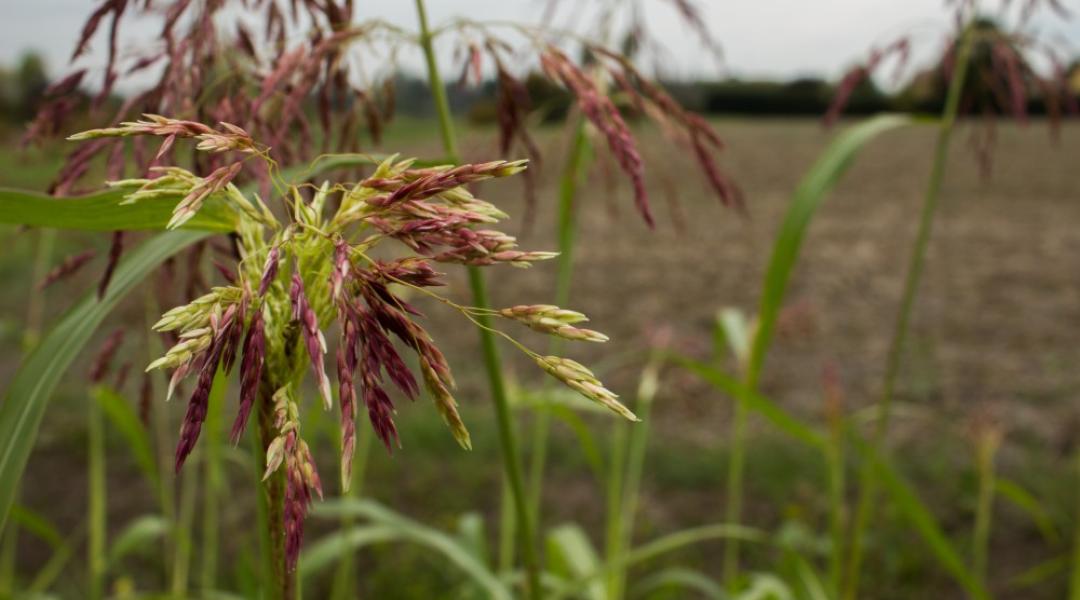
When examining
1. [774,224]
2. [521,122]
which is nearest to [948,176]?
[774,224]

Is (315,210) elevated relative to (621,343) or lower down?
elevated

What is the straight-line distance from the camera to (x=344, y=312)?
0.40 meters

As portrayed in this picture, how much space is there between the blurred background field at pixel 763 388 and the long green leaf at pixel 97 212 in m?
0.18

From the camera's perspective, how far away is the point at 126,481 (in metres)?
3.38

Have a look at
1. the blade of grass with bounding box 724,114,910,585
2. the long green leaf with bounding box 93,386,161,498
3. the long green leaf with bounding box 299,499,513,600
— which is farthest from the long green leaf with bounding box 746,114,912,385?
the long green leaf with bounding box 93,386,161,498

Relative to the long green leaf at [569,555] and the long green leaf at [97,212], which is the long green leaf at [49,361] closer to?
the long green leaf at [97,212]

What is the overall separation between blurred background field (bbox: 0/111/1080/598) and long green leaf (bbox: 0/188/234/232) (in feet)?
0.60

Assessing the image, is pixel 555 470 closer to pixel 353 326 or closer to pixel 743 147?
pixel 353 326

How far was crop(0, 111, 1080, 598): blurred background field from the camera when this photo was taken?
2596 millimetres

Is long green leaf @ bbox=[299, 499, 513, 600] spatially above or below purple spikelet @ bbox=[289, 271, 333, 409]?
below

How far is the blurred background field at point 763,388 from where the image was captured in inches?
102

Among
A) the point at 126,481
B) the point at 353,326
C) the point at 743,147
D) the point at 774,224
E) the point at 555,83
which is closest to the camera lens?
the point at 353,326

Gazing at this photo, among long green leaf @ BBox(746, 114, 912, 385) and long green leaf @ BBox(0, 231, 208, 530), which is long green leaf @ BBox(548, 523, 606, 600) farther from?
long green leaf @ BBox(0, 231, 208, 530)

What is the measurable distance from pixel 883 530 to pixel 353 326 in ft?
8.90
